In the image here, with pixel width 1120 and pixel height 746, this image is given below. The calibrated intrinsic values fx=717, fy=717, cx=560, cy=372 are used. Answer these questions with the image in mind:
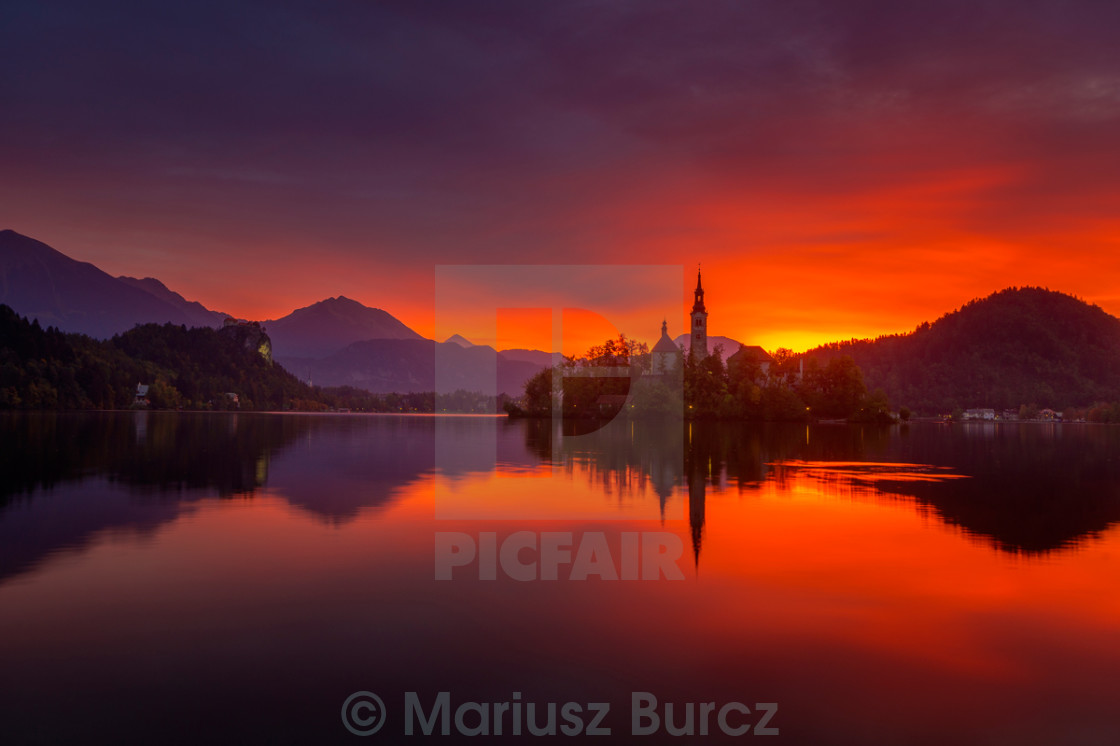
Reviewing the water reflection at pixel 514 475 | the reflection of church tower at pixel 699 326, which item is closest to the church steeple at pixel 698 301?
the reflection of church tower at pixel 699 326

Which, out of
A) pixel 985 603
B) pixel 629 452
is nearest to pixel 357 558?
pixel 985 603

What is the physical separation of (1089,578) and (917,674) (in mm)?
7927

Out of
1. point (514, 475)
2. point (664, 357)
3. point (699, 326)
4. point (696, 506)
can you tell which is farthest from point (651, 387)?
point (696, 506)

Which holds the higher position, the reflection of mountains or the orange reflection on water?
the reflection of mountains

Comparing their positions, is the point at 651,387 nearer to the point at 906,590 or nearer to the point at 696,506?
the point at 696,506

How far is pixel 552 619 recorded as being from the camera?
11695 mm

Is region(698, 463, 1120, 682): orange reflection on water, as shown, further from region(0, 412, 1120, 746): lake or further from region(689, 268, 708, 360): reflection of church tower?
region(689, 268, 708, 360): reflection of church tower

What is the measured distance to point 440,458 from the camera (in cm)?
4512

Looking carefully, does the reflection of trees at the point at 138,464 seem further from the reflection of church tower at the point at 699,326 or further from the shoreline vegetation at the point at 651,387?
the reflection of church tower at the point at 699,326

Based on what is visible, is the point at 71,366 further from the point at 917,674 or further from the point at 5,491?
the point at 917,674

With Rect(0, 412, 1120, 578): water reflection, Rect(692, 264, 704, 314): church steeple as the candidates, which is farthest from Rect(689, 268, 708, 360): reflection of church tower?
Rect(0, 412, 1120, 578): water reflection

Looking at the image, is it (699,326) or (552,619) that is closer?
(552,619)

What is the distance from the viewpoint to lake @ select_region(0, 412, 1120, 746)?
8211mm

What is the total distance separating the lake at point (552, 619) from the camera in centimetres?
821
